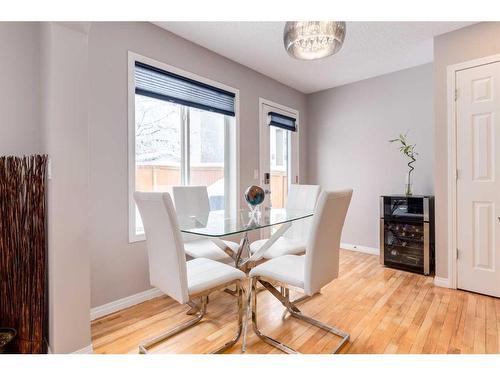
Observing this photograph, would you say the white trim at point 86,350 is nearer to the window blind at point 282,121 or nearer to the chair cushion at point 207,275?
the chair cushion at point 207,275

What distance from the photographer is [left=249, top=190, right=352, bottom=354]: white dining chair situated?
5.40ft

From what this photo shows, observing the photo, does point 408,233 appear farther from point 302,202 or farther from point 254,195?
point 254,195

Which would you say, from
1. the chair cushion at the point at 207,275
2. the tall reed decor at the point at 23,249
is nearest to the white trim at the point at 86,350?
the tall reed decor at the point at 23,249

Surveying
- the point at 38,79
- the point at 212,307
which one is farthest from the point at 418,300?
the point at 38,79

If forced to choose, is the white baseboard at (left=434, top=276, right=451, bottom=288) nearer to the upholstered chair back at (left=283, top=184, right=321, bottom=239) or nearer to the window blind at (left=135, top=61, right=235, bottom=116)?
the upholstered chair back at (left=283, top=184, right=321, bottom=239)

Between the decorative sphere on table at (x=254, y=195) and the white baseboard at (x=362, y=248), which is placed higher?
the decorative sphere on table at (x=254, y=195)

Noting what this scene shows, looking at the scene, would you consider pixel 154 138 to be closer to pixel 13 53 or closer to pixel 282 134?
pixel 13 53

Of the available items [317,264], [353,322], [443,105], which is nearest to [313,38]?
[317,264]

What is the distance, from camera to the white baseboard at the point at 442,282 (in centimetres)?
272

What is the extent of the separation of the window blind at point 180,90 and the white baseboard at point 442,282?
2.85m

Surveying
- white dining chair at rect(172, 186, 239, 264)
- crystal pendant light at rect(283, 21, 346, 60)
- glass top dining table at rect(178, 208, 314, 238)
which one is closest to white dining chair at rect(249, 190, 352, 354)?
glass top dining table at rect(178, 208, 314, 238)

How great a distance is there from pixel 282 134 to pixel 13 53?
129 inches

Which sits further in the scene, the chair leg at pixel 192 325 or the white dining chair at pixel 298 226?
the white dining chair at pixel 298 226
